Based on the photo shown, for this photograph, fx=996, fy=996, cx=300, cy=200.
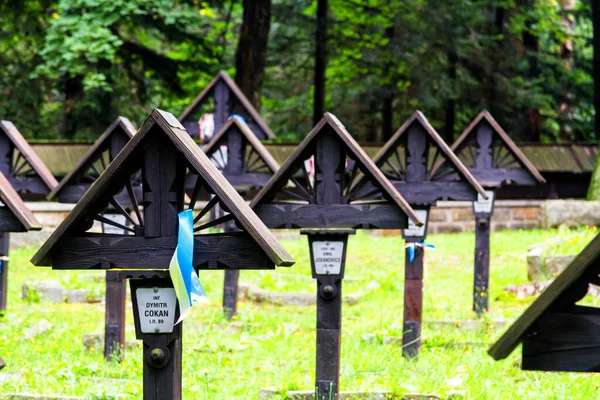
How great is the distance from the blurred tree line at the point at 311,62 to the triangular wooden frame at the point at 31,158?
828cm

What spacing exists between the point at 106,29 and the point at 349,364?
1318 centimetres

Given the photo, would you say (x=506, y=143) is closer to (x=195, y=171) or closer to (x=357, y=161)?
(x=357, y=161)

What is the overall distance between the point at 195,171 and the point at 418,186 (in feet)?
20.4

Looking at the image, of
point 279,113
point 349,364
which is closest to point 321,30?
point 279,113

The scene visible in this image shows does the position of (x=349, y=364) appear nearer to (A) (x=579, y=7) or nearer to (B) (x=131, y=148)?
(B) (x=131, y=148)

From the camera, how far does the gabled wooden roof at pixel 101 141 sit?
1100cm

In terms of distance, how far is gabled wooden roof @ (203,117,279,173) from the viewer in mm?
13266

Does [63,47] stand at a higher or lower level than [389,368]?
higher

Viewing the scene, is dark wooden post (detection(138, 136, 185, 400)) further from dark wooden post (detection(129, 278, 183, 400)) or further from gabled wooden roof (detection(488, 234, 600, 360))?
gabled wooden roof (detection(488, 234, 600, 360))

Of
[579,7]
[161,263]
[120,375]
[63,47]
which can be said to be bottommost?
[120,375]

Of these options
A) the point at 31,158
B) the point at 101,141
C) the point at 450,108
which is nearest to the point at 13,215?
the point at 101,141

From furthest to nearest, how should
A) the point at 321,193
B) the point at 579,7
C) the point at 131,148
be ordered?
the point at 579,7, the point at 321,193, the point at 131,148

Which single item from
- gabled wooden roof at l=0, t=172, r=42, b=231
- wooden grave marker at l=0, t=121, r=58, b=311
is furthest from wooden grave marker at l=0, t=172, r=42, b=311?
wooden grave marker at l=0, t=121, r=58, b=311

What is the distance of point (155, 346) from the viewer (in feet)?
20.3
